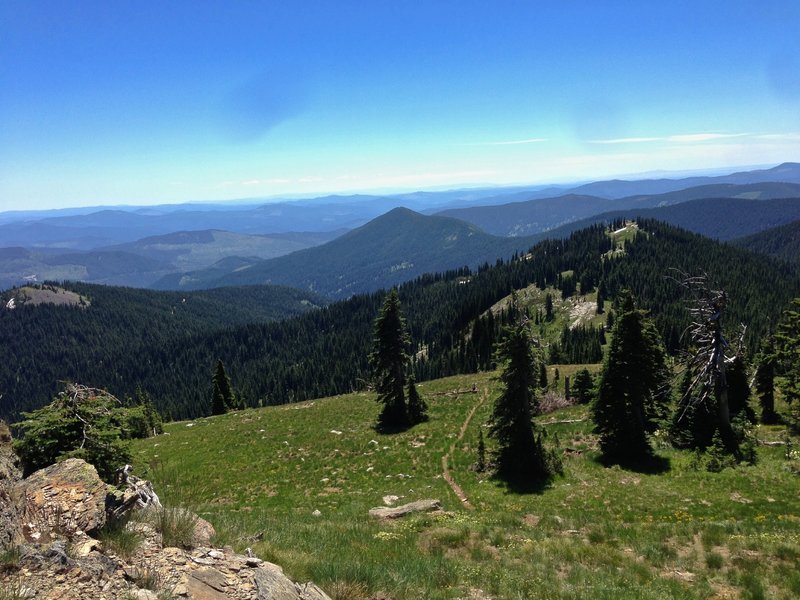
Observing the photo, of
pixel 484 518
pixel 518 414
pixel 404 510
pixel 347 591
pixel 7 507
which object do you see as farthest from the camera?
pixel 518 414

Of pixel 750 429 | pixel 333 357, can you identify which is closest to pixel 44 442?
pixel 750 429

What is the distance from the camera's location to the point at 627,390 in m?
25.4

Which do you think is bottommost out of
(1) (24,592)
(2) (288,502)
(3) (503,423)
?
(2) (288,502)

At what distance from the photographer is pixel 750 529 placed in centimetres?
1367

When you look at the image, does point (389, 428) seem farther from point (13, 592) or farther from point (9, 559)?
point (13, 592)

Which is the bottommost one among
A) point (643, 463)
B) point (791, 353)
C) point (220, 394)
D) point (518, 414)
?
point (220, 394)

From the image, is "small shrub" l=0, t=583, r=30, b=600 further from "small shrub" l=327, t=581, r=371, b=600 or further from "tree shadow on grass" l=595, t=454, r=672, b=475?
"tree shadow on grass" l=595, t=454, r=672, b=475

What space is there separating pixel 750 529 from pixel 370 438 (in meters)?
25.7

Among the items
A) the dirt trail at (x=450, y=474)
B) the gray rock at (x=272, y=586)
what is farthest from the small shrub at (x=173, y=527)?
the dirt trail at (x=450, y=474)

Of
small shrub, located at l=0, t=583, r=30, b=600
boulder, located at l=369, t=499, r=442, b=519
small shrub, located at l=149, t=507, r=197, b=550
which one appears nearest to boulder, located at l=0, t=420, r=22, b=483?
small shrub, located at l=149, t=507, r=197, b=550

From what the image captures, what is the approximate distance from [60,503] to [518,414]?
872 inches

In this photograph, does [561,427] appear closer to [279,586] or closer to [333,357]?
[279,586]

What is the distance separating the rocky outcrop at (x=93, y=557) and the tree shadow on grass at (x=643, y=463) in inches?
891

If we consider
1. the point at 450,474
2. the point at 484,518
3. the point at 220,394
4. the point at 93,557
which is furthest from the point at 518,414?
the point at 220,394
